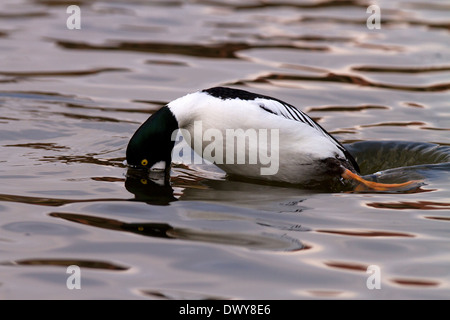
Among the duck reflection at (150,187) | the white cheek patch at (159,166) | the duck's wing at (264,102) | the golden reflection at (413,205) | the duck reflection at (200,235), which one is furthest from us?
the white cheek patch at (159,166)

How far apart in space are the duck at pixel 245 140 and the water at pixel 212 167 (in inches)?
8.0

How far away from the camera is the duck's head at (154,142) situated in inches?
266

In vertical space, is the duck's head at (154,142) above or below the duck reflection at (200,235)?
above

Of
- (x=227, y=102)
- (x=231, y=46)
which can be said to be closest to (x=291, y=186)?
(x=227, y=102)

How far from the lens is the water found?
5039 mm

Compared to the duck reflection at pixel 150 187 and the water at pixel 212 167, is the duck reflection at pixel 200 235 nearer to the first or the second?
the water at pixel 212 167

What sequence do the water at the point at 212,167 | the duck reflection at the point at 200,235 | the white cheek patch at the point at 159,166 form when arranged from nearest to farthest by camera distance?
the water at the point at 212,167 → the duck reflection at the point at 200,235 → the white cheek patch at the point at 159,166

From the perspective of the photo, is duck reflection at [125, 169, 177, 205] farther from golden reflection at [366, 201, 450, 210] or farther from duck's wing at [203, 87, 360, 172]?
golden reflection at [366, 201, 450, 210]

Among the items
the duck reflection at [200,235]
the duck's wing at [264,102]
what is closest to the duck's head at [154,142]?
the duck's wing at [264,102]

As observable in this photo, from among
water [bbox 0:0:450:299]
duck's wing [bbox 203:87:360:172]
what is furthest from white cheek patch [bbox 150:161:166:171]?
duck's wing [bbox 203:87:360:172]
